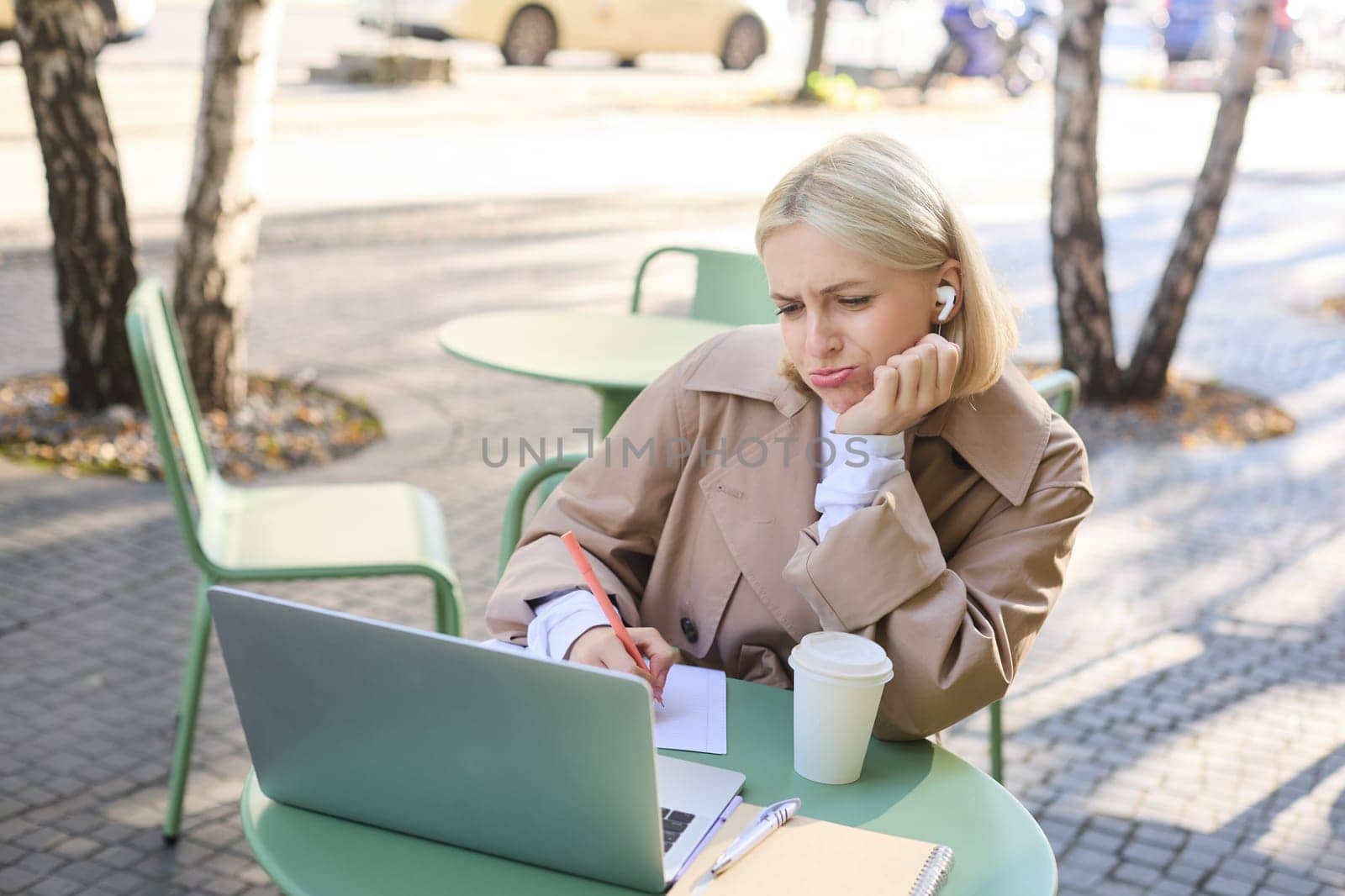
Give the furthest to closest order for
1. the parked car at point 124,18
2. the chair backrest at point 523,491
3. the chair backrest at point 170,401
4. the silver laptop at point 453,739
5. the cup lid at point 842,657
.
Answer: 1. the parked car at point 124,18
2. the chair backrest at point 170,401
3. the chair backrest at point 523,491
4. the cup lid at point 842,657
5. the silver laptop at point 453,739

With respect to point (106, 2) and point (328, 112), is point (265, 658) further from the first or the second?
point (106, 2)

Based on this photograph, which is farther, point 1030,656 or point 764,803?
point 1030,656

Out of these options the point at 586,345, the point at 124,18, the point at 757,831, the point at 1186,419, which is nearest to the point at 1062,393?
the point at 586,345

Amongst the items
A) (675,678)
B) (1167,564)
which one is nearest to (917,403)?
(675,678)

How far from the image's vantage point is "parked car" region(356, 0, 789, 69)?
61.1 ft

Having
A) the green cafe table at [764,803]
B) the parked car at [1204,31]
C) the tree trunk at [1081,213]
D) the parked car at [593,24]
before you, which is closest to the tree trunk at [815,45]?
the parked car at [593,24]

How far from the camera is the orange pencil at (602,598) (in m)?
1.99

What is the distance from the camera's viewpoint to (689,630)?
223 cm

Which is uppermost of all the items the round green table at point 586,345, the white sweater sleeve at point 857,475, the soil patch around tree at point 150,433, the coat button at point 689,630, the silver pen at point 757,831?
the white sweater sleeve at point 857,475

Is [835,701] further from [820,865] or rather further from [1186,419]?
[1186,419]

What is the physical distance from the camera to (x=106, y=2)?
48.1 feet

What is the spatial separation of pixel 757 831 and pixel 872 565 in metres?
0.43

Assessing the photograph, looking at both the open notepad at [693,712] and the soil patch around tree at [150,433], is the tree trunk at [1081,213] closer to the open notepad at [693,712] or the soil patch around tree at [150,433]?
the soil patch around tree at [150,433]

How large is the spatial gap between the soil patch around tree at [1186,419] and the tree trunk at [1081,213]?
181 millimetres
